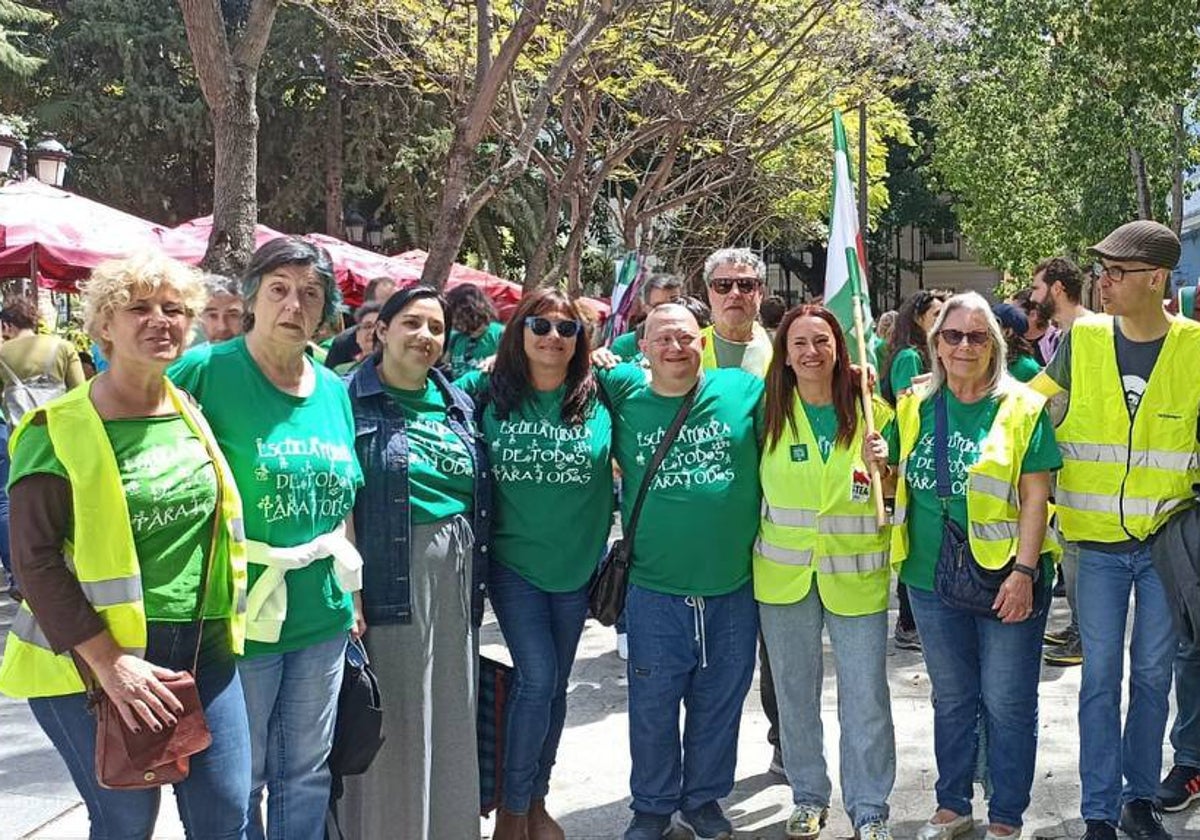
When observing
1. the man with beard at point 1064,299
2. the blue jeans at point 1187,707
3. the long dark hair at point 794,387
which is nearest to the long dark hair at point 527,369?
the long dark hair at point 794,387

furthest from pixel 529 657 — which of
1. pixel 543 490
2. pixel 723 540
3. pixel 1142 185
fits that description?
pixel 1142 185

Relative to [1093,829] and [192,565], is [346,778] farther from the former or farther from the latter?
[1093,829]

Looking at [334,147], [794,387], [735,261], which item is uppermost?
[334,147]

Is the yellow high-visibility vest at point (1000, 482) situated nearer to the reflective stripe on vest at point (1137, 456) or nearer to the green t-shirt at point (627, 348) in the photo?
the reflective stripe on vest at point (1137, 456)

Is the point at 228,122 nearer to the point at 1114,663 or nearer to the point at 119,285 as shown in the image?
the point at 119,285

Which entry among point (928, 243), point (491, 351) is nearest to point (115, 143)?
point (491, 351)

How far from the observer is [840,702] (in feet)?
14.2

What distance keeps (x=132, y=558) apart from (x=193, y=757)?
54cm

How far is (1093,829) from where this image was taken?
4164 millimetres

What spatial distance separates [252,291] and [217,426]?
17.2 inches

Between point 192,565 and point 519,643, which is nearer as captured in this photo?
point 192,565

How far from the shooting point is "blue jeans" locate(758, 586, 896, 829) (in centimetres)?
424

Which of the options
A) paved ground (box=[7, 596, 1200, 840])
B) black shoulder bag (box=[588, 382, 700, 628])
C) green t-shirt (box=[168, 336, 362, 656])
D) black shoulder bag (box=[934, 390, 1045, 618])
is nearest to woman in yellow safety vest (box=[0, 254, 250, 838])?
green t-shirt (box=[168, 336, 362, 656])

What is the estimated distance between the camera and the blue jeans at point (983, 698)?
408 centimetres
